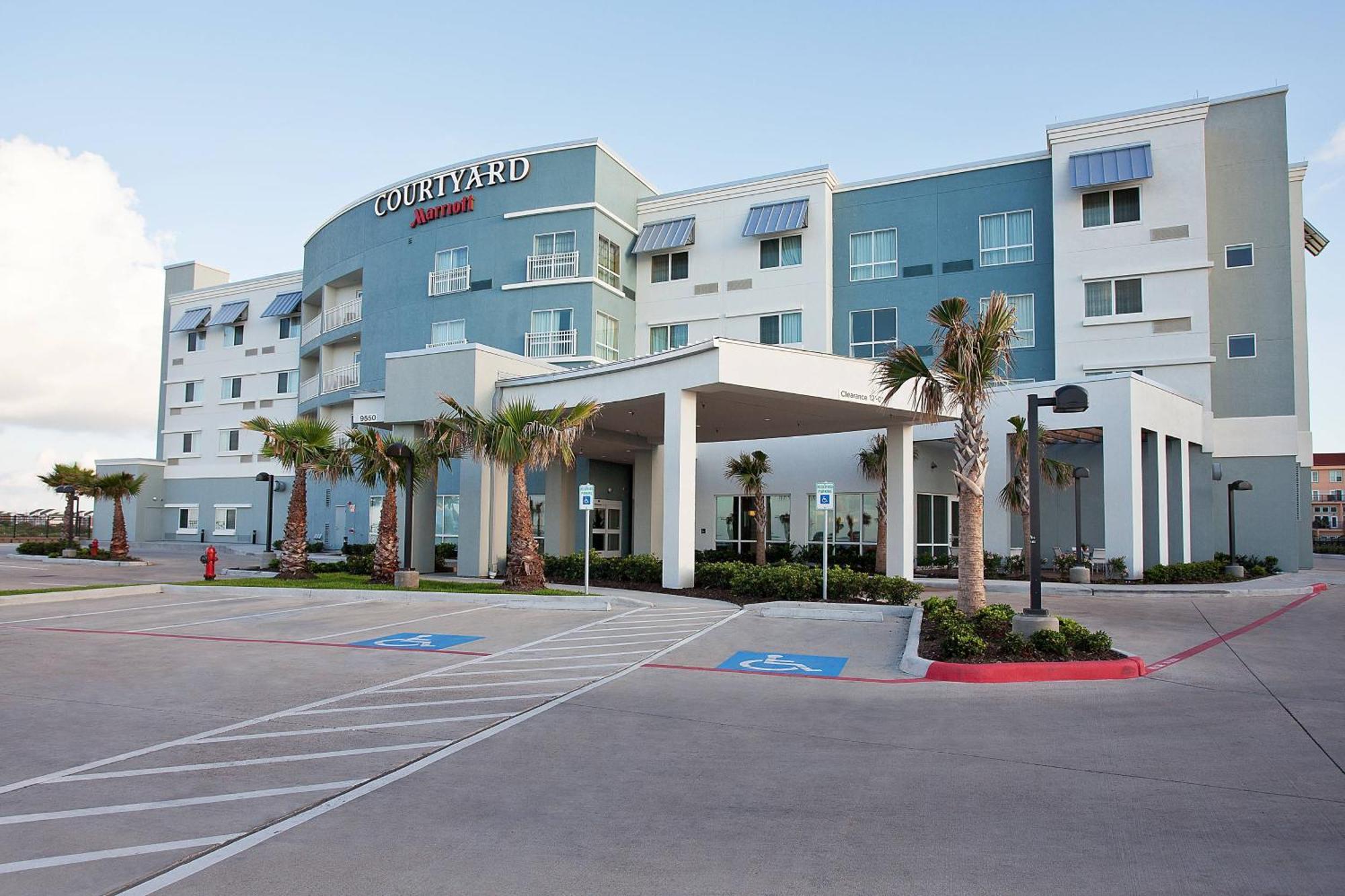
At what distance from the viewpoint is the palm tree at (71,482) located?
40.2 metres

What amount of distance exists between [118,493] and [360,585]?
71.8ft

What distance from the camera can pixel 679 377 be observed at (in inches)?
820

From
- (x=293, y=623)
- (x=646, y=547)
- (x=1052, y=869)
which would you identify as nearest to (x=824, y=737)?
(x=1052, y=869)

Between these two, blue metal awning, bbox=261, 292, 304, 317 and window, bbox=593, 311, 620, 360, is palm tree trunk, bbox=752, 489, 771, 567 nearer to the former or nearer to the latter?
window, bbox=593, 311, 620, 360

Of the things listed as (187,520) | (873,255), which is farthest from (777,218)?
(187,520)

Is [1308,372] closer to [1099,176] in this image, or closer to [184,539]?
[1099,176]

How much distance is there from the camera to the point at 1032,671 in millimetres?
11211

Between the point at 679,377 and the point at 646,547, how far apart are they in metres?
11.1

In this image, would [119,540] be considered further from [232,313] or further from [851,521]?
[851,521]

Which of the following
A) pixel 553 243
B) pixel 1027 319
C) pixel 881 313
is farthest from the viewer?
pixel 553 243

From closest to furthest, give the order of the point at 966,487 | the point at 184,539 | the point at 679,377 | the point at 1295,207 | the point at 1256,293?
the point at 966,487 → the point at 679,377 → the point at 1256,293 → the point at 1295,207 → the point at 184,539

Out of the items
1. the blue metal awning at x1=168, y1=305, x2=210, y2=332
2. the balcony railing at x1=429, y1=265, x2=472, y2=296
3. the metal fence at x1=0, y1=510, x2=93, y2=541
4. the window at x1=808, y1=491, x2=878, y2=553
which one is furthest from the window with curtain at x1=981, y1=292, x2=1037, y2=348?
the metal fence at x1=0, y1=510, x2=93, y2=541

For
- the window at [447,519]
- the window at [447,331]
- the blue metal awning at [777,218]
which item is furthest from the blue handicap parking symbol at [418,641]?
the blue metal awning at [777,218]

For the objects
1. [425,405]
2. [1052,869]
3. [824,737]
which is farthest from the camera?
[425,405]
